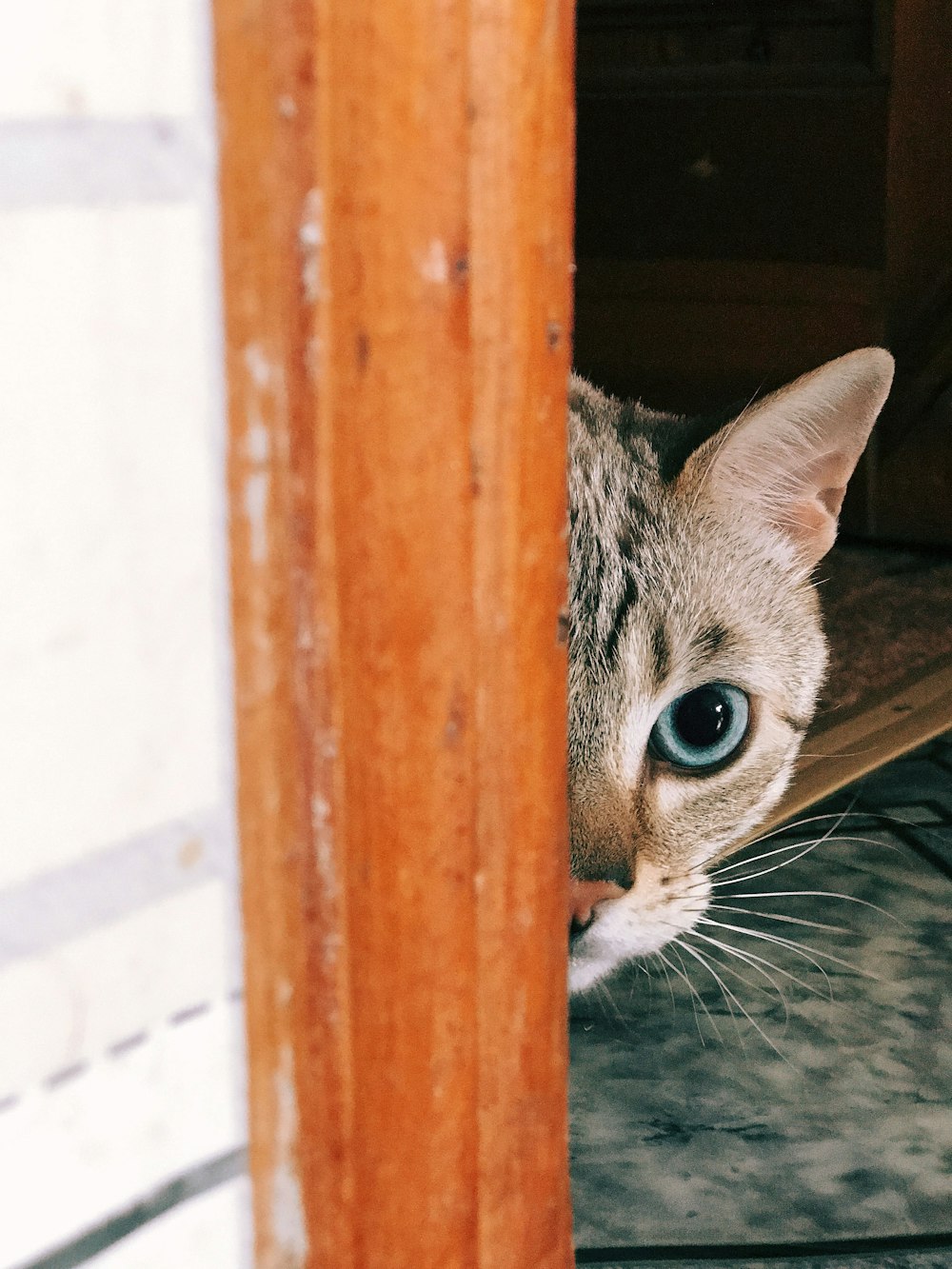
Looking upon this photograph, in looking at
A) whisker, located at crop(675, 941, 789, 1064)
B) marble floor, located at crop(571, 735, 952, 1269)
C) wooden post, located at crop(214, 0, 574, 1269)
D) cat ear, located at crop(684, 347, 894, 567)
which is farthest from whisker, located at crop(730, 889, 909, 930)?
wooden post, located at crop(214, 0, 574, 1269)

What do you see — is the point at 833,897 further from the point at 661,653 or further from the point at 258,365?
the point at 258,365

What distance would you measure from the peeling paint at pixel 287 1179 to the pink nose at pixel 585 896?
1.96 ft

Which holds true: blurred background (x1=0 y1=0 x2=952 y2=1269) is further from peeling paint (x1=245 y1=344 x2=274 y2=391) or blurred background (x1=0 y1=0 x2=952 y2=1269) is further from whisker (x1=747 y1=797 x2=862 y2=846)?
whisker (x1=747 y1=797 x2=862 y2=846)

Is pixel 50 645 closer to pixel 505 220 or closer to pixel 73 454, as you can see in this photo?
pixel 73 454

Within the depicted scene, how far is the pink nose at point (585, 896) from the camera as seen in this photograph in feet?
3.82

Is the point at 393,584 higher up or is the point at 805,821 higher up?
the point at 393,584

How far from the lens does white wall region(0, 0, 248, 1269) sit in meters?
0.46

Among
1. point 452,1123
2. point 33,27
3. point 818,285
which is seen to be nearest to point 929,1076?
point 452,1123

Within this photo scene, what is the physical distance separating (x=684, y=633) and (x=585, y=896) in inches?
10.2

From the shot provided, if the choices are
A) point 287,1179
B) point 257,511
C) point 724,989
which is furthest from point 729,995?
point 257,511

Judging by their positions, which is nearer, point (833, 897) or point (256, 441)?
point (256, 441)

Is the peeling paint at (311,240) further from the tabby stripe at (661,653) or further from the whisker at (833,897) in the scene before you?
the whisker at (833,897)

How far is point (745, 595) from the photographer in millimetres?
1320

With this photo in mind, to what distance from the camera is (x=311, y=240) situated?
50 cm
